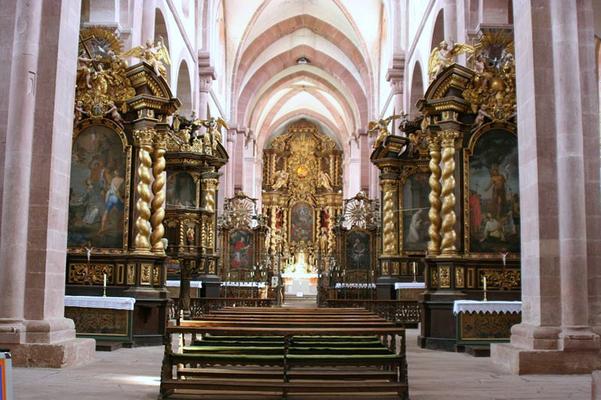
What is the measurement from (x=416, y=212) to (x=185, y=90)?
346 inches

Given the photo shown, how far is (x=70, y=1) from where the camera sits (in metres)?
9.68

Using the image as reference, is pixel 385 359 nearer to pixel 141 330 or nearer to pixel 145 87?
pixel 141 330

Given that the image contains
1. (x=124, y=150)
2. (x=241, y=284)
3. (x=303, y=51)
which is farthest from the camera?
(x=303, y=51)

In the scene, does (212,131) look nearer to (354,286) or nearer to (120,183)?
(354,286)

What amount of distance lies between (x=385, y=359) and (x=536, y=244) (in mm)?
3334

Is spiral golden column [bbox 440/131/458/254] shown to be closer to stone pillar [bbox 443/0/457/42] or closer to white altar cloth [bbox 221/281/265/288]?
stone pillar [bbox 443/0/457/42]

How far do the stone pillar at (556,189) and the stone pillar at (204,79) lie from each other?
54.4ft

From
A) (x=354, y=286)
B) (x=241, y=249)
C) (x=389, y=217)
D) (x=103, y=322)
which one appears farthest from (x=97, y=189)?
(x=241, y=249)

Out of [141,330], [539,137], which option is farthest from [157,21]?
A: [539,137]

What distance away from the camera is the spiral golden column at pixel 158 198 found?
13898 mm

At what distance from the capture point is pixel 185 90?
78.9ft

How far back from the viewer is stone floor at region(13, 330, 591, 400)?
7121 mm

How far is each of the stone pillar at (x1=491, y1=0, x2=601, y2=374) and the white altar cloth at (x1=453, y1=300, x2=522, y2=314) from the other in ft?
8.04

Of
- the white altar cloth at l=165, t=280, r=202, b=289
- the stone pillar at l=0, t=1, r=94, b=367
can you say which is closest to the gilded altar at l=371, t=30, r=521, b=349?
the stone pillar at l=0, t=1, r=94, b=367
